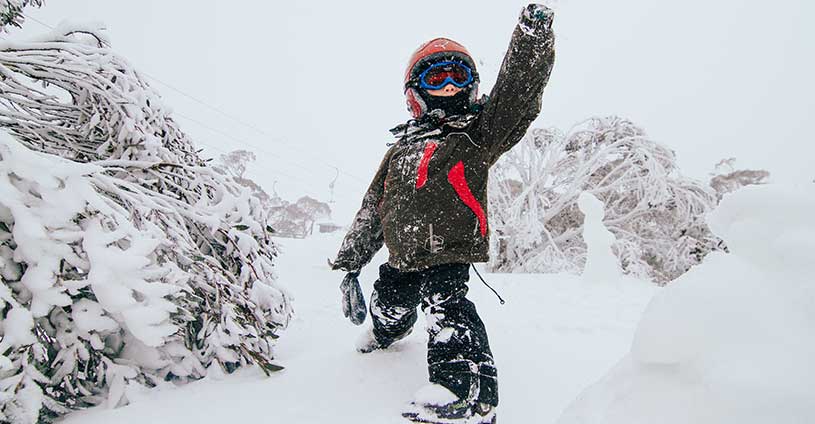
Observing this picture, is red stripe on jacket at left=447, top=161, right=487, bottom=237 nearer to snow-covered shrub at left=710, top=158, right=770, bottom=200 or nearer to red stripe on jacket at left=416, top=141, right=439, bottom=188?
red stripe on jacket at left=416, top=141, right=439, bottom=188

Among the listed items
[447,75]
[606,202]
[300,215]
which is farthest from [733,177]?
[300,215]

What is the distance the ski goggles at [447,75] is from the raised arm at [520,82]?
0.24m

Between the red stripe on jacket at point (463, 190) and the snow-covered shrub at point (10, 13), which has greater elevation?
the snow-covered shrub at point (10, 13)

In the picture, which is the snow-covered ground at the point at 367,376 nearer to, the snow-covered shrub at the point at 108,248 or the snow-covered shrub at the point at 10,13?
the snow-covered shrub at the point at 108,248

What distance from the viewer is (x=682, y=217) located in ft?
40.4

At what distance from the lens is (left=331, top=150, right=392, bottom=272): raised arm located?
224 cm

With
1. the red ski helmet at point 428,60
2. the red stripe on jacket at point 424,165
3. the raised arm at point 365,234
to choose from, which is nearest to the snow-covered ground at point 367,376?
the raised arm at point 365,234

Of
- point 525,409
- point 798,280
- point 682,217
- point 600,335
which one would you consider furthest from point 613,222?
point 798,280

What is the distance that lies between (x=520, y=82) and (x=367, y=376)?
1.43 m

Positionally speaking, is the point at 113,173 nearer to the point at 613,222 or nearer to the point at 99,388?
the point at 99,388

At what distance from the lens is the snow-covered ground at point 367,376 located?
1512 mm

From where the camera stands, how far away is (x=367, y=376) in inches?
72.6

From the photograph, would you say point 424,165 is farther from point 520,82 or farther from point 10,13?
point 10,13

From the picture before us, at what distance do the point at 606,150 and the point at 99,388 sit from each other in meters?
12.8
